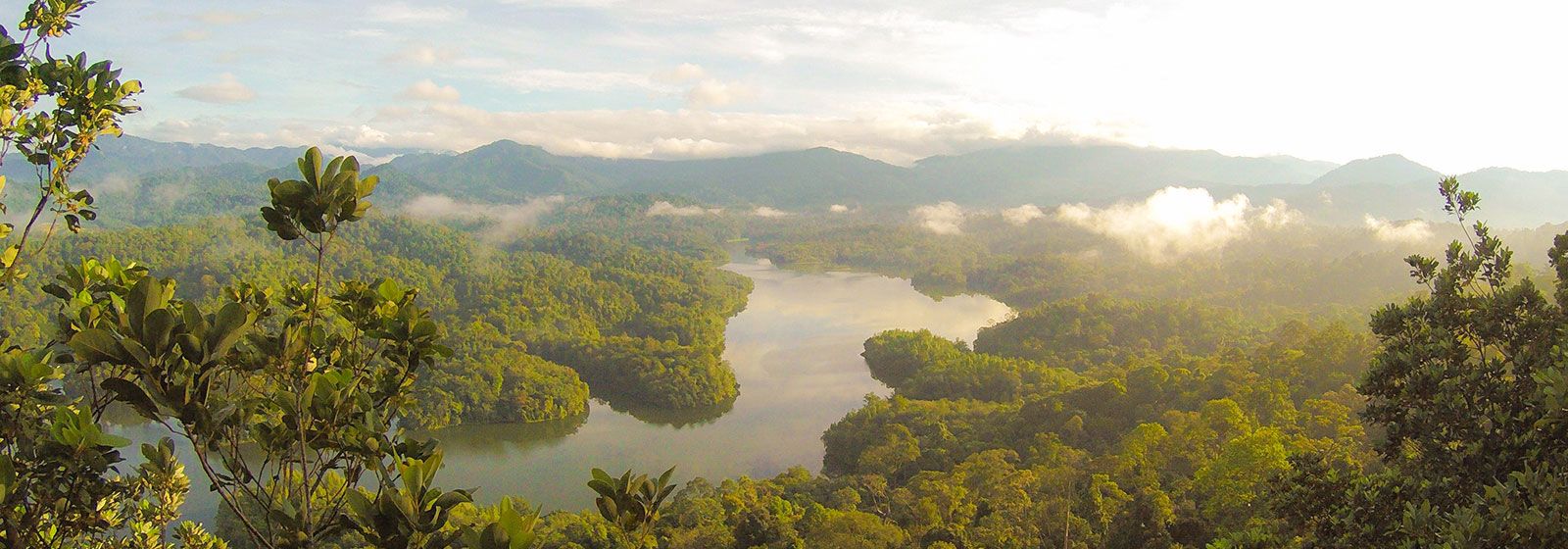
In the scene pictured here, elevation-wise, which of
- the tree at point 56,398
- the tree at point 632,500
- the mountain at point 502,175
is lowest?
the tree at point 632,500

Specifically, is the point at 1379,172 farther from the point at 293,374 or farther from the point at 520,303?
the point at 293,374

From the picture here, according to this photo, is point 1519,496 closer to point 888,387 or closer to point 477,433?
point 477,433

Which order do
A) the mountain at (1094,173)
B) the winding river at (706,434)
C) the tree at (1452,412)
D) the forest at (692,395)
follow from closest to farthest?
the forest at (692,395)
the tree at (1452,412)
the winding river at (706,434)
the mountain at (1094,173)

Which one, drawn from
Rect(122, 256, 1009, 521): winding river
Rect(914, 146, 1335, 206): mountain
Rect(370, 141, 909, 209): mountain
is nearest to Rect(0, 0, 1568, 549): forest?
Rect(122, 256, 1009, 521): winding river

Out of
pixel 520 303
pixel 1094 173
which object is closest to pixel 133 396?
pixel 520 303

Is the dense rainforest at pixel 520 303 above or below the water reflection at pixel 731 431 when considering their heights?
above

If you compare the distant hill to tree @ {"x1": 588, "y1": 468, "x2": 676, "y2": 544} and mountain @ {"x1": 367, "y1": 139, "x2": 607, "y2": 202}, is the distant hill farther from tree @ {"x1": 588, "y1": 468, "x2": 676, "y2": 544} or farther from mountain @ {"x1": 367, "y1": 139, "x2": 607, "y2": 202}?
tree @ {"x1": 588, "y1": 468, "x2": 676, "y2": 544}

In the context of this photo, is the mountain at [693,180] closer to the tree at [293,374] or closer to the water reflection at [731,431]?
the water reflection at [731,431]

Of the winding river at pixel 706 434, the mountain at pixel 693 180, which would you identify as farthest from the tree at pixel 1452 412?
the mountain at pixel 693 180
